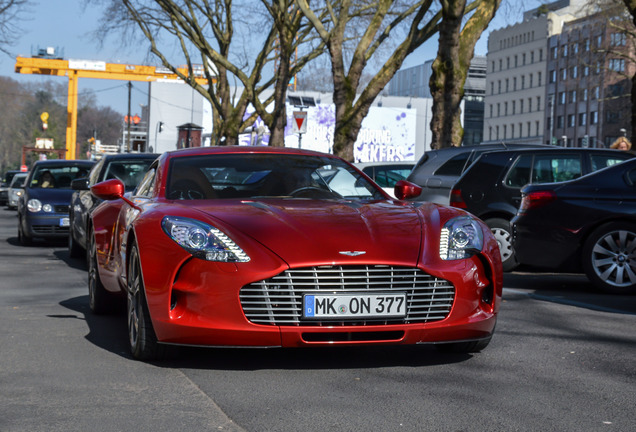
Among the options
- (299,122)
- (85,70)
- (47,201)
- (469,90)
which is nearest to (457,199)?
(47,201)

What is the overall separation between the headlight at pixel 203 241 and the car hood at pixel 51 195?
1252cm

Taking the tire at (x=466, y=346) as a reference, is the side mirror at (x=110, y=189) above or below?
above

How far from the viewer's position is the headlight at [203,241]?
541 centimetres

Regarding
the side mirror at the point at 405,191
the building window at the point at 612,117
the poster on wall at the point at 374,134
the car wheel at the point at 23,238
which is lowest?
the car wheel at the point at 23,238

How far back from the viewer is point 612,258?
1017cm

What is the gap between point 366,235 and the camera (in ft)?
18.2

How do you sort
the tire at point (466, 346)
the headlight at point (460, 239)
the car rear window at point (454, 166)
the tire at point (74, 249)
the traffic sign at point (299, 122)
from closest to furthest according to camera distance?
the headlight at point (460, 239) < the tire at point (466, 346) < the car rear window at point (454, 166) < the tire at point (74, 249) < the traffic sign at point (299, 122)

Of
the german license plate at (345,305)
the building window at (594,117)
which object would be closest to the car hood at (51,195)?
the german license plate at (345,305)

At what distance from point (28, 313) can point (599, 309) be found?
4.61 meters

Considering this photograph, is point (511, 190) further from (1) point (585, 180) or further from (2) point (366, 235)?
(2) point (366, 235)

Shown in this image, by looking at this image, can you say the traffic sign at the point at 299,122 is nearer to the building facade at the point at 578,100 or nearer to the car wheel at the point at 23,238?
the car wheel at the point at 23,238

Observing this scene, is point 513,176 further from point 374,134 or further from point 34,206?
point 374,134

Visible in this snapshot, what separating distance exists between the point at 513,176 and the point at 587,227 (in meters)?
2.62

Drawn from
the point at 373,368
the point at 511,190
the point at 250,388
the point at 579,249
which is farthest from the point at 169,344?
the point at 511,190
